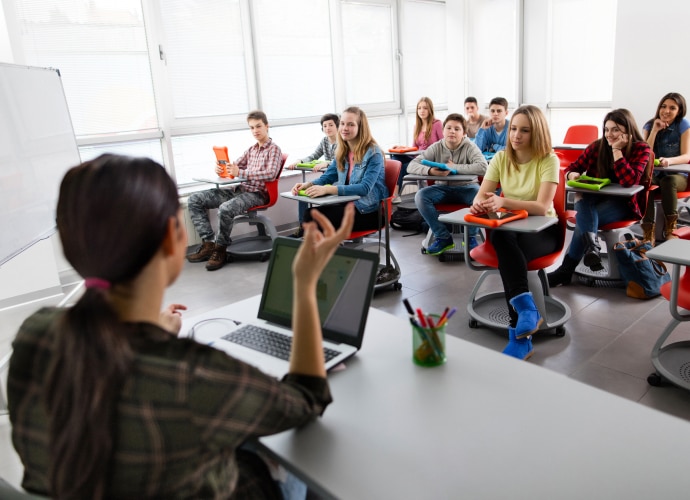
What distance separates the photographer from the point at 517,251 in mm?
2953

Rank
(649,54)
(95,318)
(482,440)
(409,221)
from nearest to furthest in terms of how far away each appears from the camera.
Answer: (95,318)
(482,440)
(409,221)
(649,54)

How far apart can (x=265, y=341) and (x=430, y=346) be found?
17.7 inches

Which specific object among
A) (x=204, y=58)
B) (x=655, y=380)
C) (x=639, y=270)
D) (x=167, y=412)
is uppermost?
(x=204, y=58)

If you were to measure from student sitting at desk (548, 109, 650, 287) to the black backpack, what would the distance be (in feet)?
6.43

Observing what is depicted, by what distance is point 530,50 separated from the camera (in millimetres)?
7371

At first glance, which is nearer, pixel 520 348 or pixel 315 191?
pixel 520 348

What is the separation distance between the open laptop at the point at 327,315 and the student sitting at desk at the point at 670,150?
3.74 meters

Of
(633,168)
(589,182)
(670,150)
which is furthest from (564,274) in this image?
(670,150)

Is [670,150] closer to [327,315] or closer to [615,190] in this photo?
[615,190]

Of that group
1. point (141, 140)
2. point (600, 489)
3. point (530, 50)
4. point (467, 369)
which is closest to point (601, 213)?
point (467, 369)

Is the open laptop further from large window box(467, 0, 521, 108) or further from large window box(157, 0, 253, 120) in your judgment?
large window box(467, 0, 521, 108)

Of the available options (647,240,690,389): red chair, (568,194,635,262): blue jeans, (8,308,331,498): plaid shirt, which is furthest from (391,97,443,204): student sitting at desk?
(8,308,331,498): plaid shirt

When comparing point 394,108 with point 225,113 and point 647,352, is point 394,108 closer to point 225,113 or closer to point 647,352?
point 225,113

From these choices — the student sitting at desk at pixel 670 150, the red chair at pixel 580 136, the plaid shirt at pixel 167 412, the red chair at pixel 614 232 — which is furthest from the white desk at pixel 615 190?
the plaid shirt at pixel 167 412
